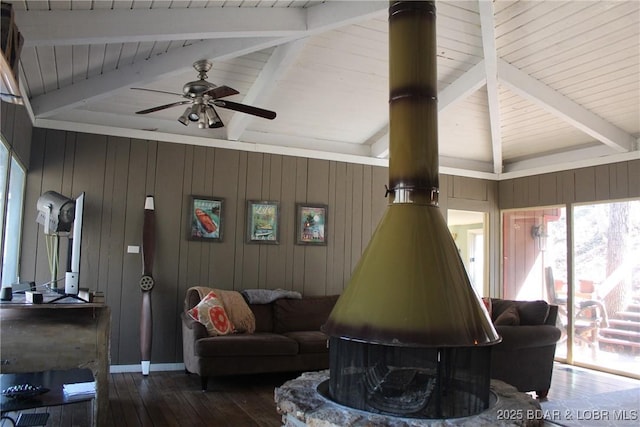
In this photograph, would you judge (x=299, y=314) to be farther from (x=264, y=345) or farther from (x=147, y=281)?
(x=147, y=281)

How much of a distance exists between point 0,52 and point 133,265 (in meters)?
3.50

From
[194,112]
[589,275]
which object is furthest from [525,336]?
[194,112]

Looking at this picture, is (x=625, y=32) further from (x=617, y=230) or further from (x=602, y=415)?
(x=602, y=415)

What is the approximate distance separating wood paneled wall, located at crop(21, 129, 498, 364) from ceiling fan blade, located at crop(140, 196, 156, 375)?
0.45 feet

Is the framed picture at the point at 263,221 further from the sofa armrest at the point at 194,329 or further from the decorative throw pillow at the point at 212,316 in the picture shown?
the sofa armrest at the point at 194,329

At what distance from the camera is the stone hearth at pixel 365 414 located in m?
2.14

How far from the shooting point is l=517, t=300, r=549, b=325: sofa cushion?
4629mm

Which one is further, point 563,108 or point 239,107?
point 563,108

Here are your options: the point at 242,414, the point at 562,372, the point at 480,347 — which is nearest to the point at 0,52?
the point at 480,347

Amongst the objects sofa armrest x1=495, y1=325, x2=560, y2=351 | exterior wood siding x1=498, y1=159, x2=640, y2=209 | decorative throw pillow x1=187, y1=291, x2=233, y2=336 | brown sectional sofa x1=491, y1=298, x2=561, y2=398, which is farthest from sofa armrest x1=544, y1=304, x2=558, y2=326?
decorative throw pillow x1=187, y1=291, x2=233, y2=336

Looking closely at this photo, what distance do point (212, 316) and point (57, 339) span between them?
188cm

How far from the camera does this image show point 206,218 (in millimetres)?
5477

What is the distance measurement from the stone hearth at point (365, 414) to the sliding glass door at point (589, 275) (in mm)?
3810

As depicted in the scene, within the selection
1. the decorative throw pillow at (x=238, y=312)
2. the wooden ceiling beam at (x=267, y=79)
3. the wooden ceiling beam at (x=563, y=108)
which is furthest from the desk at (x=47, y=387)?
the wooden ceiling beam at (x=563, y=108)
